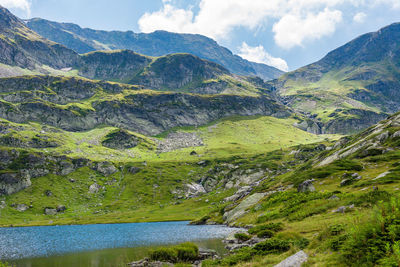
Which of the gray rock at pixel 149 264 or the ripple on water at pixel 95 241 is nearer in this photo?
the gray rock at pixel 149 264

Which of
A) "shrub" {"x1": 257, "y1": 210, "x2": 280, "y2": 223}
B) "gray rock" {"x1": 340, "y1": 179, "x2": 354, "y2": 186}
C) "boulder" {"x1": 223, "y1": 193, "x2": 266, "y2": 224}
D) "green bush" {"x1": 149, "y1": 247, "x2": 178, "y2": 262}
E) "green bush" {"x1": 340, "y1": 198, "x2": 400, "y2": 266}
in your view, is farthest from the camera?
"boulder" {"x1": 223, "y1": 193, "x2": 266, "y2": 224}

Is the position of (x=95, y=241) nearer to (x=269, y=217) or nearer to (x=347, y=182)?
(x=269, y=217)

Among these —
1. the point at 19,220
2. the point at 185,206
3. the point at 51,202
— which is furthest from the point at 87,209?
the point at 185,206

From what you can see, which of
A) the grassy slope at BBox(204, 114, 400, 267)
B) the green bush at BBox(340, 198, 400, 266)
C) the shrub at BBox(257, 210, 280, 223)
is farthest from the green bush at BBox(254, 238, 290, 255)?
the shrub at BBox(257, 210, 280, 223)

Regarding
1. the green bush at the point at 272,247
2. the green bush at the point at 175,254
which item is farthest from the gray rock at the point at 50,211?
Result: the green bush at the point at 272,247

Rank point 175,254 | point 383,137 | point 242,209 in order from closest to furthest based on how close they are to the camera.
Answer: point 175,254 → point 242,209 → point 383,137

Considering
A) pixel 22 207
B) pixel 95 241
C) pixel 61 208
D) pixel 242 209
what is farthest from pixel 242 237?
pixel 22 207

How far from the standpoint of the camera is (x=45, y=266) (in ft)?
151

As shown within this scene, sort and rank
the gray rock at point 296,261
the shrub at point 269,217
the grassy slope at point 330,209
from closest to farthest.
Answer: the gray rock at point 296,261 < the grassy slope at point 330,209 < the shrub at point 269,217

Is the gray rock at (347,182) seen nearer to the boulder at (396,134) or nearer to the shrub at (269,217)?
the shrub at (269,217)

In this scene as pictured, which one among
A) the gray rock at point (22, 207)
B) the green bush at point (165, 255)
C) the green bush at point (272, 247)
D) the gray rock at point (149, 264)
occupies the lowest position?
the gray rock at point (149, 264)

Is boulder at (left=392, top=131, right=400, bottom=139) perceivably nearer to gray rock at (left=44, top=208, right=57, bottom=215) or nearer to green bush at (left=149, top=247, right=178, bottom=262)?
green bush at (left=149, top=247, right=178, bottom=262)

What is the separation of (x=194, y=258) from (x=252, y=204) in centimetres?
5226

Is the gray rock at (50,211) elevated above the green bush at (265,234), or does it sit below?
above
